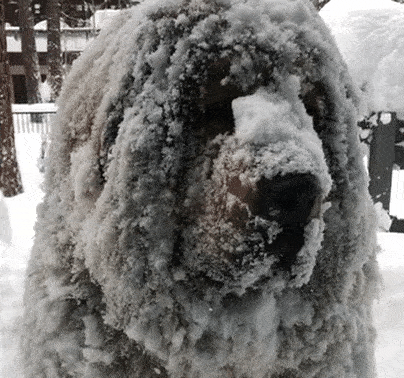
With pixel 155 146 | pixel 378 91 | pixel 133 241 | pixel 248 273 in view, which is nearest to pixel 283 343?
pixel 248 273

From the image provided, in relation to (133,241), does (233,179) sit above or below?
above

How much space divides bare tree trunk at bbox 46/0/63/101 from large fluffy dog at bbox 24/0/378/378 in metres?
15.0

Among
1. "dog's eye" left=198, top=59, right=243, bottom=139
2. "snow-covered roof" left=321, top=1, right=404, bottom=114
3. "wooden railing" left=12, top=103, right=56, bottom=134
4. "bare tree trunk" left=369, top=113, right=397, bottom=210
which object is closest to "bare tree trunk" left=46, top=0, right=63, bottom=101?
"wooden railing" left=12, top=103, right=56, bottom=134

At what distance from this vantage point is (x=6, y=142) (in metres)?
7.54

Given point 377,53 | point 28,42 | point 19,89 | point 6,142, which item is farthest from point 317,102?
point 19,89

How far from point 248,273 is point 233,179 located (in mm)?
260

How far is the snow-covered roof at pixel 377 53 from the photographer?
4.13m

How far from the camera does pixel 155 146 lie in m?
1.42

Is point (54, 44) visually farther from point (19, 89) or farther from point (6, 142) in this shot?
point (6, 142)

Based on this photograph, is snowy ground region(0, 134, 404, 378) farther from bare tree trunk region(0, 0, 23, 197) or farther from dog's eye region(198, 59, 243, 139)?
bare tree trunk region(0, 0, 23, 197)

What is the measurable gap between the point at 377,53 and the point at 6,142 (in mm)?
5443

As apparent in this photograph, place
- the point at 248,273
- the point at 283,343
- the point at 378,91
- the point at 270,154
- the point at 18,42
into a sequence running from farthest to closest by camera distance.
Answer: the point at 18,42 → the point at 378,91 → the point at 283,343 → the point at 248,273 → the point at 270,154

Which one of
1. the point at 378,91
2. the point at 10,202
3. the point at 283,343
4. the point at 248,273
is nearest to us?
the point at 248,273

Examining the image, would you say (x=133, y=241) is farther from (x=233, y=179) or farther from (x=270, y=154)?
(x=270, y=154)
